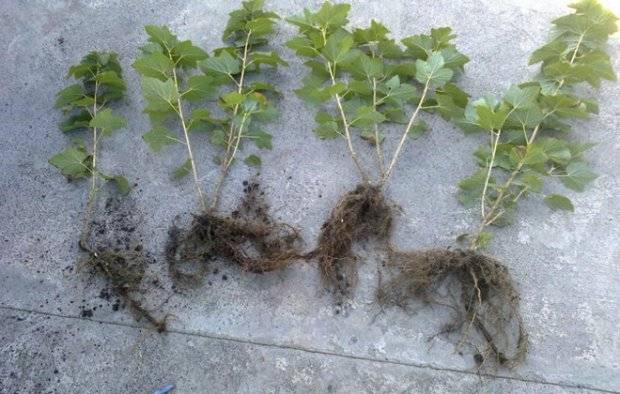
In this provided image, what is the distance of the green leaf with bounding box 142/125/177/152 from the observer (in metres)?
1.78

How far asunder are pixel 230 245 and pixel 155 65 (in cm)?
62

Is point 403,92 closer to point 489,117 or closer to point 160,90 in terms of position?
point 489,117

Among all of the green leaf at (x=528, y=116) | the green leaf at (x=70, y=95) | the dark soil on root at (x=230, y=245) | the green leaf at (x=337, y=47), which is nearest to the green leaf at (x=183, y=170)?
the dark soil on root at (x=230, y=245)

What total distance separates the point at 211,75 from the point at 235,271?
0.65m

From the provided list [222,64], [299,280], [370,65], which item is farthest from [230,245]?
[370,65]

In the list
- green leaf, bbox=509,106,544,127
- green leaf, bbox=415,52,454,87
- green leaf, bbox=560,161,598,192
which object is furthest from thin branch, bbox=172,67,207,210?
green leaf, bbox=560,161,598,192

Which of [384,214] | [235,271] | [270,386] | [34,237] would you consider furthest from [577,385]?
[34,237]

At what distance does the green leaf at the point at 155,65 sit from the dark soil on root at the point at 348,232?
691mm

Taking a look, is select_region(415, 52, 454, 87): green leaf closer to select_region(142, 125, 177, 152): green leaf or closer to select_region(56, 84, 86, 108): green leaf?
select_region(142, 125, 177, 152): green leaf

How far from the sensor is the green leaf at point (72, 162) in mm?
1767

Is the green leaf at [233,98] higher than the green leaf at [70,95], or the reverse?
the green leaf at [233,98]

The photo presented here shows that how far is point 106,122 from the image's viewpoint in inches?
70.7

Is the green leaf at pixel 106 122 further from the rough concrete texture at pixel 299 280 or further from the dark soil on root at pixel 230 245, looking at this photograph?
the dark soil on root at pixel 230 245

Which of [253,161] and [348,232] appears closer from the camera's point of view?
[348,232]
